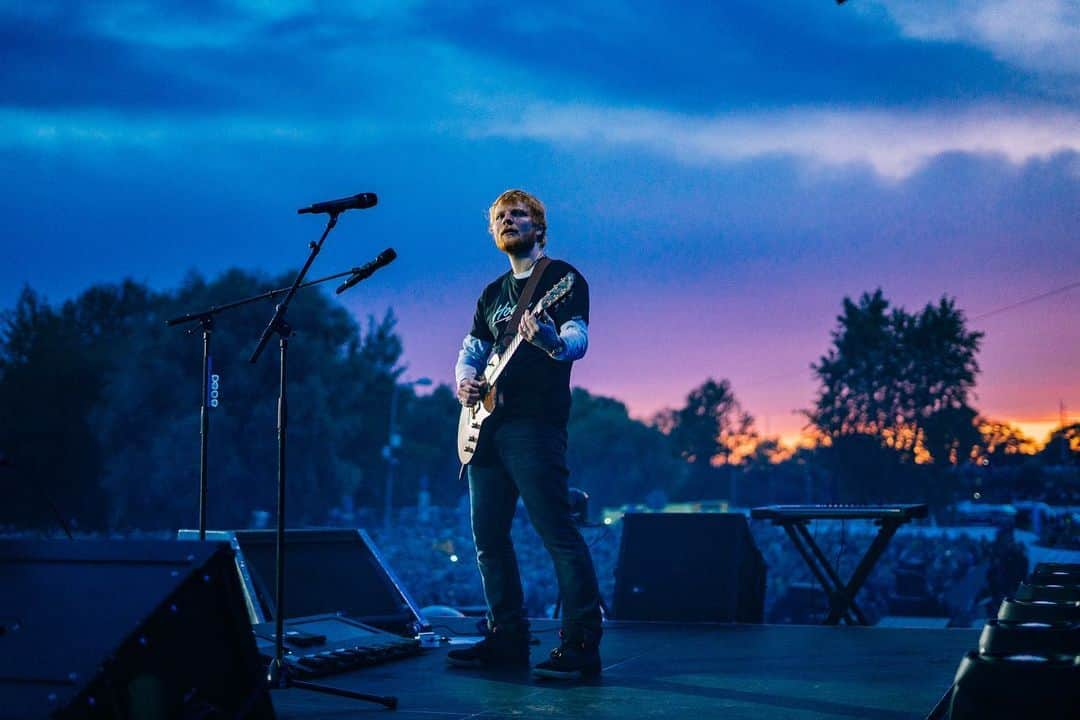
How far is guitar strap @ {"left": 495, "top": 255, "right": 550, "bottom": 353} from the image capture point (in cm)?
489

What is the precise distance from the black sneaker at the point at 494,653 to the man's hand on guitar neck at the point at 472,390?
103 centimetres

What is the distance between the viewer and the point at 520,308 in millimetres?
4906

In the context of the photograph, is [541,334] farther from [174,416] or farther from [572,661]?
[174,416]

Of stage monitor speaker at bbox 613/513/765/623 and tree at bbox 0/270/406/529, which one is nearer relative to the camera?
stage monitor speaker at bbox 613/513/765/623

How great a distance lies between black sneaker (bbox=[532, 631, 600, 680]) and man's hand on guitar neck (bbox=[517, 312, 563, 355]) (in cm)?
117

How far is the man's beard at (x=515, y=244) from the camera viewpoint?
5.05m

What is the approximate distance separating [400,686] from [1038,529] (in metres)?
24.7

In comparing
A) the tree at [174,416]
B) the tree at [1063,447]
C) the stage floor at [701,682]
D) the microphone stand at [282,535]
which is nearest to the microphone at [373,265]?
the microphone stand at [282,535]

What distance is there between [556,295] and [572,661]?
1424 millimetres

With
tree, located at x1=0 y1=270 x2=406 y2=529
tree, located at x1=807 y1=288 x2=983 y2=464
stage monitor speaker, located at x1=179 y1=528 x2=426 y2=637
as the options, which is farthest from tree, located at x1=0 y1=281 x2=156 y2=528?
stage monitor speaker, located at x1=179 y1=528 x2=426 y2=637

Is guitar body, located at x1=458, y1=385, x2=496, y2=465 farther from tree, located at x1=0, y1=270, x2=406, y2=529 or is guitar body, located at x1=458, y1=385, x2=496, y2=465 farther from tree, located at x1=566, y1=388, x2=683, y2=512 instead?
tree, located at x1=566, y1=388, x2=683, y2=512

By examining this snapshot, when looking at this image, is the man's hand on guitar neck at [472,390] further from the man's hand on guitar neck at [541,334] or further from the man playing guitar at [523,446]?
the man's hand on guitar neck at [541,334]

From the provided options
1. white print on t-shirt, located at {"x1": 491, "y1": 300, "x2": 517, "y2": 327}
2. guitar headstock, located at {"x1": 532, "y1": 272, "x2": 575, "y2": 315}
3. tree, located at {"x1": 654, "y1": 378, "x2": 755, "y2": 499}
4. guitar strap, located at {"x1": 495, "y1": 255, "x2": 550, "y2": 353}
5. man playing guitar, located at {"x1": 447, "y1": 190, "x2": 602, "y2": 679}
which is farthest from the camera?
tree, located at {"x1": 654, "y1": 378, "x2": 755, "y2": 499}

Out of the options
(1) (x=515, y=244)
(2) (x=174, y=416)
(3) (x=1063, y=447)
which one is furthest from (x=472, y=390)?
(2) (x=174, y=416)
